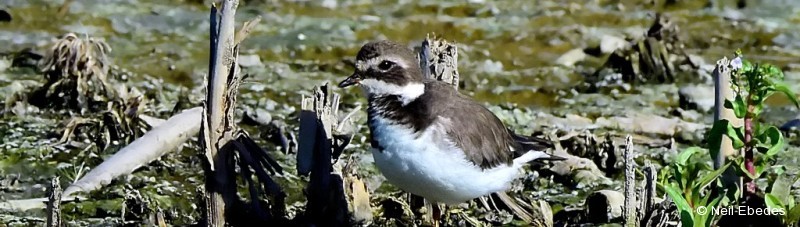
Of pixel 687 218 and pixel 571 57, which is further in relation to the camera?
pixel 571 57

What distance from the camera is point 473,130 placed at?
6.09m

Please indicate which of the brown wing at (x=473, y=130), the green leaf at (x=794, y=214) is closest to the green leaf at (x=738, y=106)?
the green leaf at (x=794, y=214)

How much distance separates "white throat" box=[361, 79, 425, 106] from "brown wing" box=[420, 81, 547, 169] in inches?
1.8

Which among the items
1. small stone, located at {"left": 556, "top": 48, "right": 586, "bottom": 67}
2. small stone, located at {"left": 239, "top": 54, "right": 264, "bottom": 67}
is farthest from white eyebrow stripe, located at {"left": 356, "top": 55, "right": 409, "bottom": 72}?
small stone, located at {"left": 556, "top": 48, "right": 586, "bottom": 67}

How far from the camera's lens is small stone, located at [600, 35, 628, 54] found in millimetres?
10780

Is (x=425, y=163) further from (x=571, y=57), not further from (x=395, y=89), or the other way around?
(x=571, y=57)

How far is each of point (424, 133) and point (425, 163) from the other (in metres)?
0.14

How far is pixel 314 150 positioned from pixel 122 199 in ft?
4.63

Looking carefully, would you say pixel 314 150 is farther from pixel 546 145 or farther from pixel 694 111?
pixel 694 111

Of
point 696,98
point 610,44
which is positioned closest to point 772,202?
point 696,98

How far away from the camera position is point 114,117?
781 centimetres

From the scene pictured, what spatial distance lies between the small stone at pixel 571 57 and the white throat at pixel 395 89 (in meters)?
4.71

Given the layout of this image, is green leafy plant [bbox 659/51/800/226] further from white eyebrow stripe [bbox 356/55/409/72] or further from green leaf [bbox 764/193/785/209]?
white eyebrow stripe [bbox 356/55/409/72]

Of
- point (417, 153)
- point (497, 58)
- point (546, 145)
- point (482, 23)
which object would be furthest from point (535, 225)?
point (482, 23)
